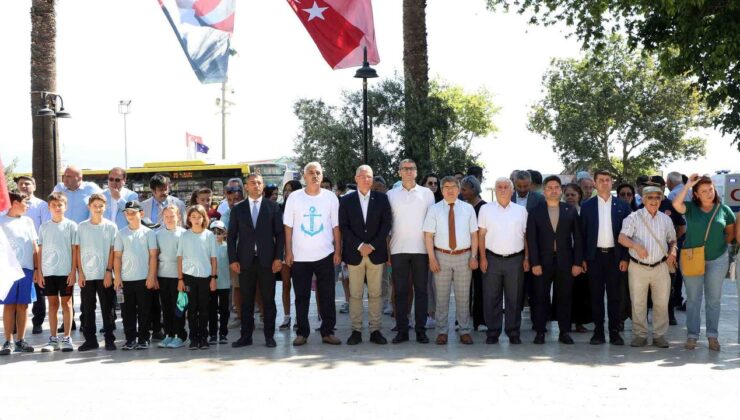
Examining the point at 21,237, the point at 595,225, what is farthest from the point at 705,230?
the point at 21,237

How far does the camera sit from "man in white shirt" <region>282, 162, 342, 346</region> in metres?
8.96

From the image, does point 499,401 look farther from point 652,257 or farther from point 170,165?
point 170,165

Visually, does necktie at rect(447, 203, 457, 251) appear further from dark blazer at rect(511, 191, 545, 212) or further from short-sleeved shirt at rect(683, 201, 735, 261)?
short-sleeved shirt at rect(683, 201, 735, 261)

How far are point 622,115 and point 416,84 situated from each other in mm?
34387

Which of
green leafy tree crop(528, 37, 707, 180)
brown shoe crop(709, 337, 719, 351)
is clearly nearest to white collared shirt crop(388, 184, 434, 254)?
brown shoe crop(709, 337, 719, 351)

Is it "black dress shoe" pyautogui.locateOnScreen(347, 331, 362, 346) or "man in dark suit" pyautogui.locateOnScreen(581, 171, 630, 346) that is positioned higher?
"man in dark suit" pyautogui.locateOnScreen(581, 171, 630, 346)

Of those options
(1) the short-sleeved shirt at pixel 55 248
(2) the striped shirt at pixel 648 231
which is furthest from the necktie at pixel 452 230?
(1) the short-sleeved shirt at pixel 55 248

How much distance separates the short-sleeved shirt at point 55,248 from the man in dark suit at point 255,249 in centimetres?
181

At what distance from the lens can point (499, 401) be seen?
6.21 m

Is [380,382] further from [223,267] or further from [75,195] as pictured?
[75,195]

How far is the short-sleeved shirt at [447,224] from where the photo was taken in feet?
29.5

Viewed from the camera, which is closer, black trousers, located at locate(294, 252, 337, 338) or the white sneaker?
the white sneaker

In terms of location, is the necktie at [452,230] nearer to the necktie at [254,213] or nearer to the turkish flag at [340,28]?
the necktie at [254,213]

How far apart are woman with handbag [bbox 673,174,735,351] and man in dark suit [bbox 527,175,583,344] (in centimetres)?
114
